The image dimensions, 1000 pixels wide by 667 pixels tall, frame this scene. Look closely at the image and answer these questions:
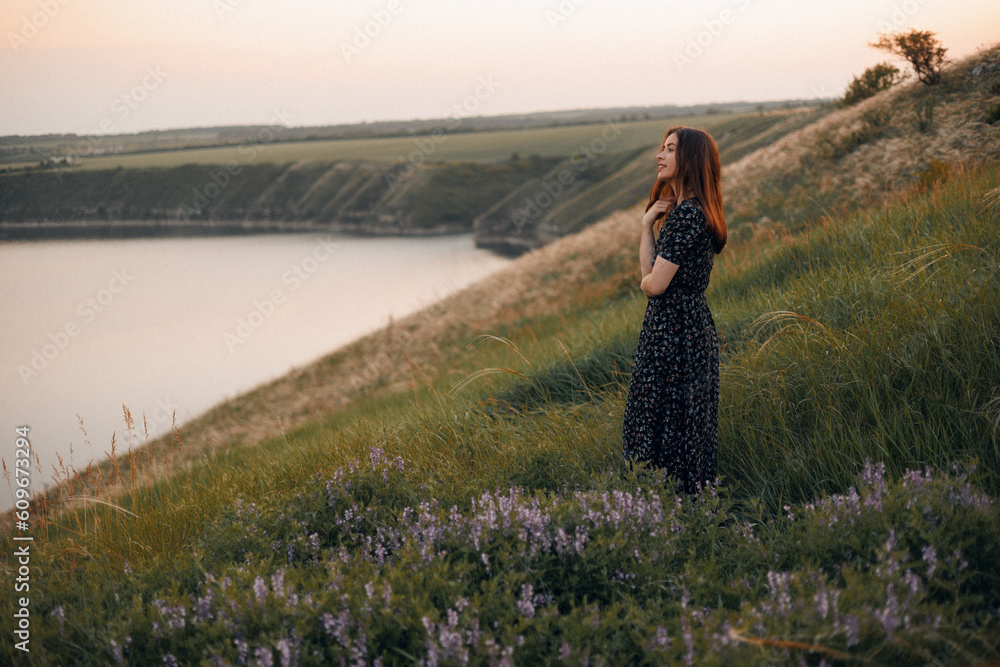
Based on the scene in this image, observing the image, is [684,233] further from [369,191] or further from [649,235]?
[369,191]

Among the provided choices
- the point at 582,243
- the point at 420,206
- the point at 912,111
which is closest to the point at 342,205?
the point at 420,206

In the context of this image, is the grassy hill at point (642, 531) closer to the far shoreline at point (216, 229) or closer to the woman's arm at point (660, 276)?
the woman's arm at point (660, 276)

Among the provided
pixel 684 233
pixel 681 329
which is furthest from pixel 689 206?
pixel 681 329

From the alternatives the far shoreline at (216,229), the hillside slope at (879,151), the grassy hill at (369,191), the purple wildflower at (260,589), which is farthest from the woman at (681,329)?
the far shoreline at (216,229)

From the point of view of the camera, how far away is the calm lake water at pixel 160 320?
1712 cm

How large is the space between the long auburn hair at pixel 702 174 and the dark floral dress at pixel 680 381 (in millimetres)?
140

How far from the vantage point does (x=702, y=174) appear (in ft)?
12.6

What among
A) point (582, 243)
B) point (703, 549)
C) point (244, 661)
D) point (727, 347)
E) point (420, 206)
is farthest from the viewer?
point (420, 206)

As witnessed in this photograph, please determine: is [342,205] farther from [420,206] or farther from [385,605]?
[385,605]

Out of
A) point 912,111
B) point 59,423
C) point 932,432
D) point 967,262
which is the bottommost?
point 59,423

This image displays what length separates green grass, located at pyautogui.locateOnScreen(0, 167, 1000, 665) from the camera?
2279 millimetres

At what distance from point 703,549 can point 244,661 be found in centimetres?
219

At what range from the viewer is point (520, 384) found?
723cm

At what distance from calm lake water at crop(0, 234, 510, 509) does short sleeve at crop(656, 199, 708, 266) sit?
5.87m
